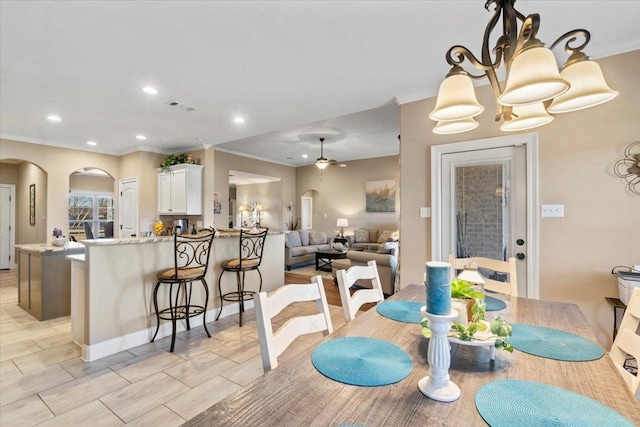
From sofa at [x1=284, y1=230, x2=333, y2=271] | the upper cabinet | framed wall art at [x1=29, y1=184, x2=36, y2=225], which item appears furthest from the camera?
sofa at [x1=284, y1=230, x2=333, y2=271]

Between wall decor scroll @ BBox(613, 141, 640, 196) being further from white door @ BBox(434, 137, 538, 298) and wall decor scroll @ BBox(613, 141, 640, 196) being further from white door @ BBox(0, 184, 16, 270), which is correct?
white door @ BBox(0, 184, 16, 270)

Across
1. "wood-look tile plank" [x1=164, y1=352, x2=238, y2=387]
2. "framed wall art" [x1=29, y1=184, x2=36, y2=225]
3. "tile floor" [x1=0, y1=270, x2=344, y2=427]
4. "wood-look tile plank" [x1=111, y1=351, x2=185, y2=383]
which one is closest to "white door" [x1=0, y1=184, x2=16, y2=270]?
"framed wall art" [x1=29, y1=184, x2=36, y2=225]

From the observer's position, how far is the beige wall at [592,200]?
8.30 feet

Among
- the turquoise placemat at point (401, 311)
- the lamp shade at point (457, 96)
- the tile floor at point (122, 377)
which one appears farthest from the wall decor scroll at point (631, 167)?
the tile floor at point (122, 377)

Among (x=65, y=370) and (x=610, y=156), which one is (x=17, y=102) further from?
(x=610, y=156)

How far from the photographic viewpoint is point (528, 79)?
44.1 inches

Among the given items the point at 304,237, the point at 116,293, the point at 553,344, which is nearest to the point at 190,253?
the point at 116,293

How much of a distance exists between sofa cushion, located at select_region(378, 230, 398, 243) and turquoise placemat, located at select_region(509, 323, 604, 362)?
6249 millimetres

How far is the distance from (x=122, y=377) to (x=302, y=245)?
223 inches

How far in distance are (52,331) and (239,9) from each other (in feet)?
12.5

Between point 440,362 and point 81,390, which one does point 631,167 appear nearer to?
point 440,362

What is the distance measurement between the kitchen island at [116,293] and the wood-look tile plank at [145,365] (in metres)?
0.31

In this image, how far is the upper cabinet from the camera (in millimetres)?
5875

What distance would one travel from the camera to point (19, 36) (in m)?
2.37
